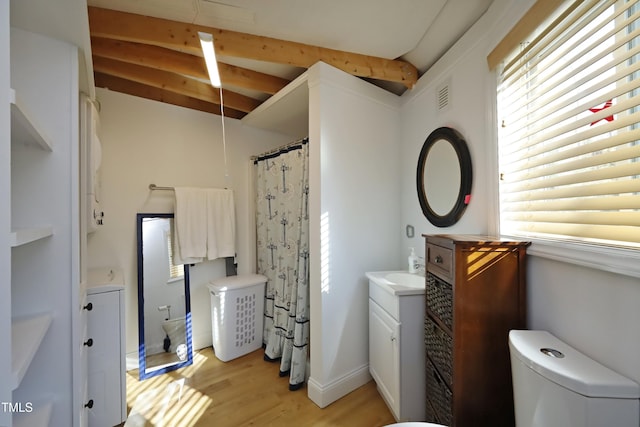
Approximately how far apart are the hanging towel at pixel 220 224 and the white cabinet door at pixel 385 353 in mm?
1588

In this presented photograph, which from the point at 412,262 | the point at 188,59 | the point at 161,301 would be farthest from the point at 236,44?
the point at 161,301

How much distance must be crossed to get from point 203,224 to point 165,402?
146cm

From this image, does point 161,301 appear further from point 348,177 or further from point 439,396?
point 439,396

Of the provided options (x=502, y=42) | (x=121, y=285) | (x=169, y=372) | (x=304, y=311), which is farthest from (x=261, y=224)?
(x=502, y=42)


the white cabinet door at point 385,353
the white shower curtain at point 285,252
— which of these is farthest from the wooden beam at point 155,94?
the white cabinet door at point 385,353

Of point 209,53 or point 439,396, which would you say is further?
point 209,53

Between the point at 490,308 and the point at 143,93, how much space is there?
3225 millimetres

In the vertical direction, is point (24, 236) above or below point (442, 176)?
below

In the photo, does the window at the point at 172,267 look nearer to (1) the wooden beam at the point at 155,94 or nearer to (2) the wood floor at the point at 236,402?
(2) the wood floor at the point at 236,402

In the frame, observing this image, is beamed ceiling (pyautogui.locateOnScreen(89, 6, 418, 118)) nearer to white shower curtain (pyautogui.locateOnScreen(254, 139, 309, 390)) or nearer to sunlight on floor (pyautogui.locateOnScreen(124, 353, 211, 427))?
white shower curtain (pyautogui.locateOnScreen(254, 139, 309, 390))

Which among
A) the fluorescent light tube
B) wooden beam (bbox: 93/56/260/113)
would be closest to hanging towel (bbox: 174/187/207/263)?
wooden beam (bbox: 93/56/260/113)

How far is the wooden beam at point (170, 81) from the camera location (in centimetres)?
208

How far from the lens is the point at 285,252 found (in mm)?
2443

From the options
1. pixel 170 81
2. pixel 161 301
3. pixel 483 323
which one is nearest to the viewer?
pixel 483 323
